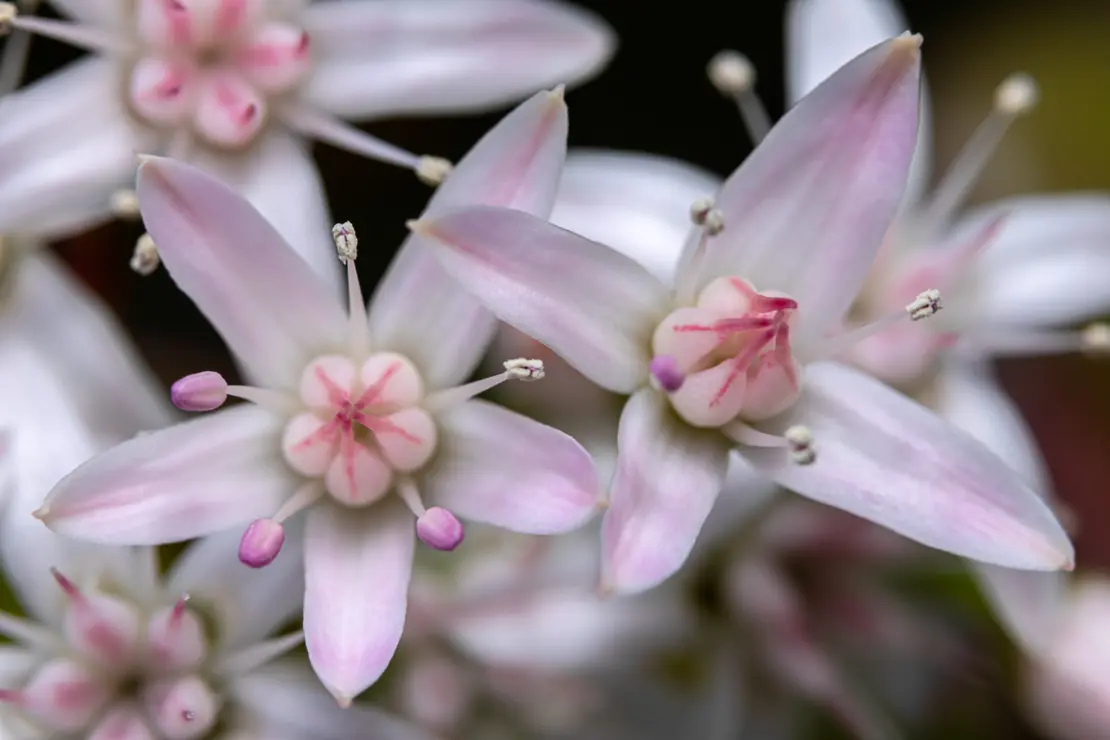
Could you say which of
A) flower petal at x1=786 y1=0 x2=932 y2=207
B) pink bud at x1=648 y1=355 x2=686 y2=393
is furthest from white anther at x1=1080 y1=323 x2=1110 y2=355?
pink bud at x1=648 y1=355 x2=686 y2=393

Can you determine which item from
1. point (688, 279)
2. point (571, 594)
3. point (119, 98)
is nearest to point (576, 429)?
point (571, 594)

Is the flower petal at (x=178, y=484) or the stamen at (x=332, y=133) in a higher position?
the stamen at (x=332, y=133)

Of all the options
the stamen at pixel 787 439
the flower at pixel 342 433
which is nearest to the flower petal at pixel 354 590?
the flower at pixel 342 433

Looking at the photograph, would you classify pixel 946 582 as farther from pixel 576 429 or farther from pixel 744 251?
pixel 744 251

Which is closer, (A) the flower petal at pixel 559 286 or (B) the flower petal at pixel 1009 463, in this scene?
(A) the flower petal at pixel 559 286

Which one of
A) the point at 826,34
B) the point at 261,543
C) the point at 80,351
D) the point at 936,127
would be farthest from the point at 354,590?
the point at 936,127

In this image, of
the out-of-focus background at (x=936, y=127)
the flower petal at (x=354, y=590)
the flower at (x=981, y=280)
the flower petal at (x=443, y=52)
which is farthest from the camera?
the out-of-focus background at (x=936, y=127)

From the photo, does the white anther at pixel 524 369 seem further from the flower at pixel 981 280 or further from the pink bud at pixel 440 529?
the flower at pixel 981 280
